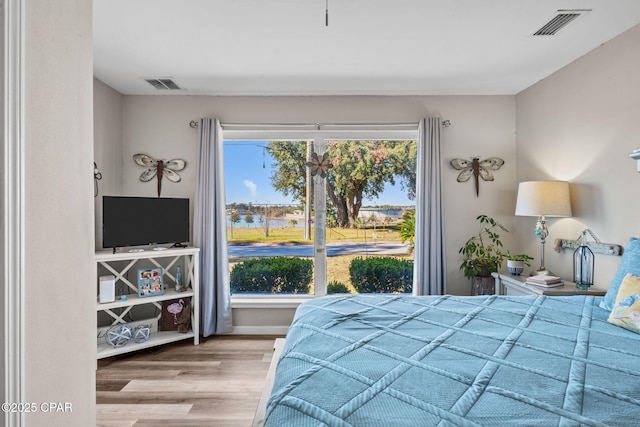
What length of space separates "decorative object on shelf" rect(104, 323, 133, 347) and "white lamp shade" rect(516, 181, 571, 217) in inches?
146

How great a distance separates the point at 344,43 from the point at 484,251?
2.50m

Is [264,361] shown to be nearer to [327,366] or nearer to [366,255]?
[366,255]

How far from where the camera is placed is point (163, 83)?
3562 mm

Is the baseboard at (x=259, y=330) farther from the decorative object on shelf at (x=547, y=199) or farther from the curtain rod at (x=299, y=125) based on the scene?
the decorative object on shelf at (x=547, y=199)

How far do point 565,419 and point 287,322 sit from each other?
3.11 metres

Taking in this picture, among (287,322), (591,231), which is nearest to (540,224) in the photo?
(591,231)

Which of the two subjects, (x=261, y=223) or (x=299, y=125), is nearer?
(x=299, y=125)

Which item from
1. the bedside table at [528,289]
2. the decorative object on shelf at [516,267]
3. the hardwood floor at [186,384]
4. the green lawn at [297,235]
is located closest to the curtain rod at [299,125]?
the green lawn at [297,235]

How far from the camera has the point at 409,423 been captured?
105 cm

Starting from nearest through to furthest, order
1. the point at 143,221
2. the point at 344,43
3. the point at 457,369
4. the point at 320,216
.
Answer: the point at 457,369, the point at 344,43, the point at 143,221, the point at 320,216

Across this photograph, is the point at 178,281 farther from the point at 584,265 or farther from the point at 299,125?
the point at 584,265

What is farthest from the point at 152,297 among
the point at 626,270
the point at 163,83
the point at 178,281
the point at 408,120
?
the point at 626,270

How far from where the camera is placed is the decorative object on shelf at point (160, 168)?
12.7 ft

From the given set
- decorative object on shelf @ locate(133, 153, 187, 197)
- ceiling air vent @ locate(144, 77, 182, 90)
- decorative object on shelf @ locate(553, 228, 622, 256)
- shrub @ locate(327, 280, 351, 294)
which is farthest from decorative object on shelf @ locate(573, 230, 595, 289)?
ceiling air vent @ locate(144, 77, 182, 90)
